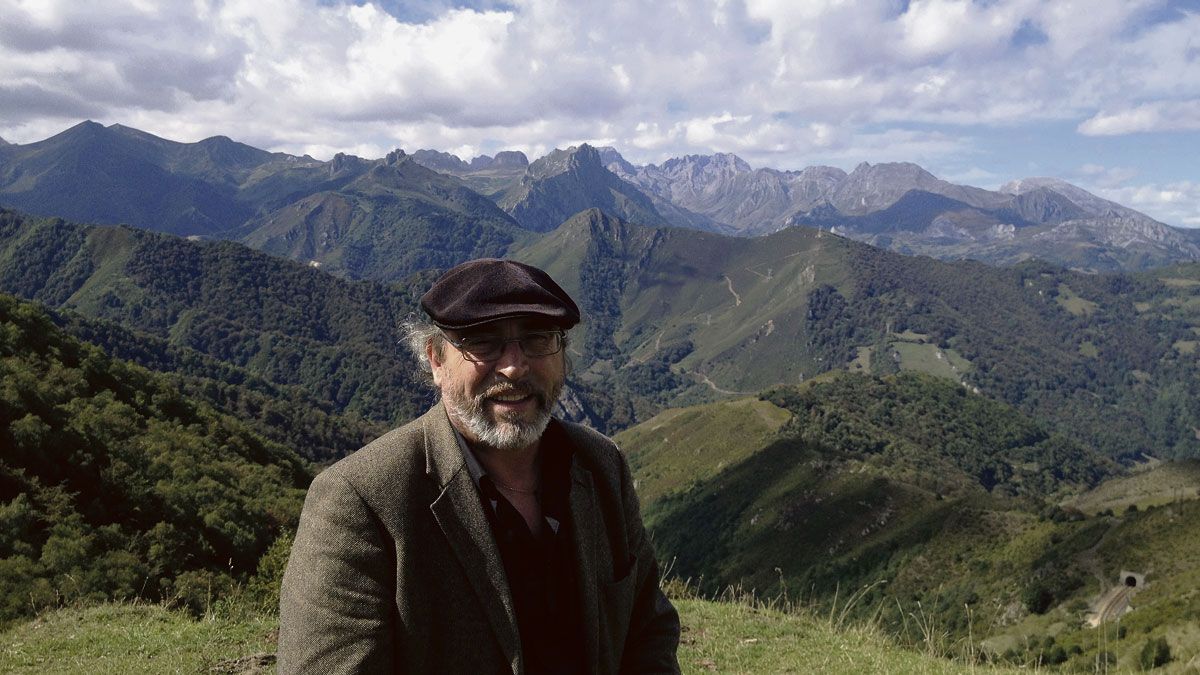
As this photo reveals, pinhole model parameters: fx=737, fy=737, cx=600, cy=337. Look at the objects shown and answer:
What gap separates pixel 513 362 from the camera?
3.37 m

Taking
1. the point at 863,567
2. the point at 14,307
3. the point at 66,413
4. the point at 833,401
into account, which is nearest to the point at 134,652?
the point at 66,413

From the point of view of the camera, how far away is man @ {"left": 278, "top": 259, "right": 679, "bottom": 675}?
9.51ft

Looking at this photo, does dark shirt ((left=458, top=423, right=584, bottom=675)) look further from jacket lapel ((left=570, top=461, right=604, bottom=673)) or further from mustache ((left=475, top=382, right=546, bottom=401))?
mustache ((left=475, top=382, right=546, bottom=401))

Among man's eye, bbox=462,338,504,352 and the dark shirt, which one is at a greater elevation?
man's eye, bbox=462,338,504,352

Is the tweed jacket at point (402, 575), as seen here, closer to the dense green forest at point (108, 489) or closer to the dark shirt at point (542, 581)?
the dark shirt at point (542, 581)

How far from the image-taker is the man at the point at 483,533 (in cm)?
290

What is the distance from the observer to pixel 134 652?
30.2 feet

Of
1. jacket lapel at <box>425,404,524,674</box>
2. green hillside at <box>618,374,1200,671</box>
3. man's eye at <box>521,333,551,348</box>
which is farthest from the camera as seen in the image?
green hillside at <box>618,374,1200,671</box>

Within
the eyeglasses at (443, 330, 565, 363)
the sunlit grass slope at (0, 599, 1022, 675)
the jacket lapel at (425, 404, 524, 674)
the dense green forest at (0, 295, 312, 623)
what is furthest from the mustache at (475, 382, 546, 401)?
the dense green forest at (0, 295, 312, 623)

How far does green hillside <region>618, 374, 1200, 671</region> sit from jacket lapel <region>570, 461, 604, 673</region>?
8000mm

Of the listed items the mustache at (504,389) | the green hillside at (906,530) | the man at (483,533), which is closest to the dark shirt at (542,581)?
the man at (483,533)

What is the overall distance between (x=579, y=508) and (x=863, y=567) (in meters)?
96.6

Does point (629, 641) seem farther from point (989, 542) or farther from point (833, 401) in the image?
point (833, 401)

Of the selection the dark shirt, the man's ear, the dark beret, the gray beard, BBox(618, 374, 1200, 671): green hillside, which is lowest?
BBox(618, 374, 1200, 671): green hillside
